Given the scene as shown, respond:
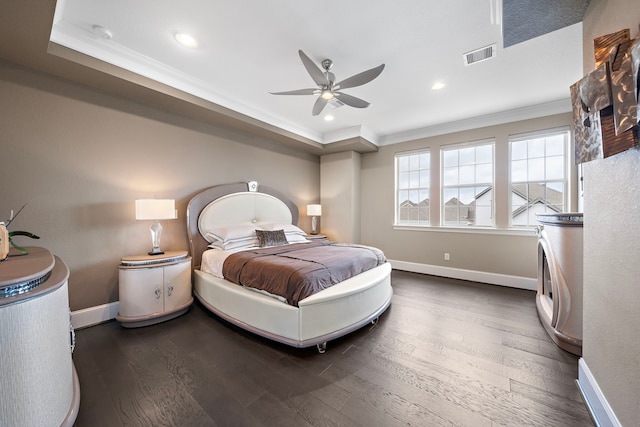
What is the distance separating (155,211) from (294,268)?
1.72m

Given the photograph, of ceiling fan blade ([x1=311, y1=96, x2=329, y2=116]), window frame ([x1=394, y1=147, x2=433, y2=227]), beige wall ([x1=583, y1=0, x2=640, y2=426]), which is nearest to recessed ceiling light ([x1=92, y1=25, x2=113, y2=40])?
ceiling fan blade ([x1=311, y1=96, x2=329, y2=116])

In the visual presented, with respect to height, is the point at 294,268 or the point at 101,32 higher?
the point at 101,32

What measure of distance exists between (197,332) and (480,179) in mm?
4755

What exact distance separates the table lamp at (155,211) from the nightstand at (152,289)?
9.9 inches

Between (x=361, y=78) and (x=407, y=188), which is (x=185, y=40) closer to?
(x=361, y=78)

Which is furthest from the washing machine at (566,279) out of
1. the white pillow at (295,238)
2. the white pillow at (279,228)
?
the white pillow at (279,228)

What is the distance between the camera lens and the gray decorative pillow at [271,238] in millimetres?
3319

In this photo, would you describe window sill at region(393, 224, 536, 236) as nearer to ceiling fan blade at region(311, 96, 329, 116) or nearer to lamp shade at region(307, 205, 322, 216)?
lamp shade at region(307, 205, 322, 216)

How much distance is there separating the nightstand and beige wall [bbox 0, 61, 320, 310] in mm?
413

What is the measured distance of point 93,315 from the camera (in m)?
2.47

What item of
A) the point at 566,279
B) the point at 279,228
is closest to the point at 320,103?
the point at 279,228

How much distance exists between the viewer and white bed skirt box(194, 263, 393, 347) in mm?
1931

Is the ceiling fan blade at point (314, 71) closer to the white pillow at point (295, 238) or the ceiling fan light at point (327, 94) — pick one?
the ceiling fan light at point (327, 94)

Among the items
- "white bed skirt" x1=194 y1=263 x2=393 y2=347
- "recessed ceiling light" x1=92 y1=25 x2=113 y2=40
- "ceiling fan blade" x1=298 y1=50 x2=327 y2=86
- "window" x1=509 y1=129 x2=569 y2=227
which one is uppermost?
"recessed ceiling light" x1=92 y1=25 x2=113 y2=40
